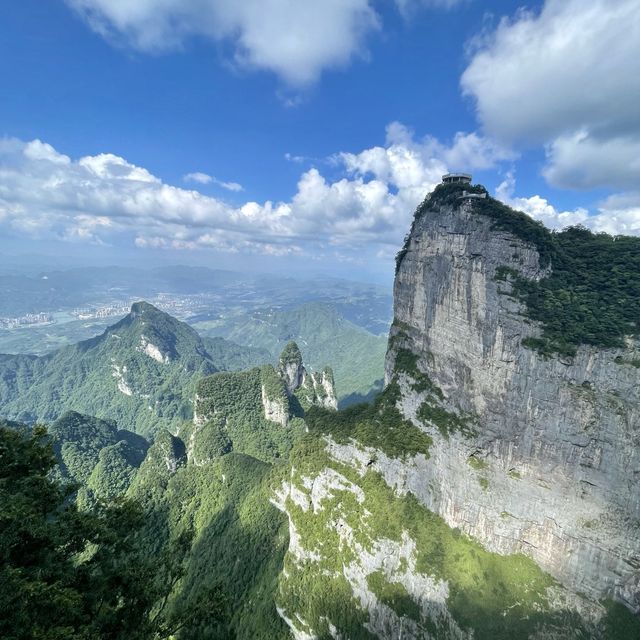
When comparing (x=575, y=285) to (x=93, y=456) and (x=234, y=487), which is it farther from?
(x=93, y=456)

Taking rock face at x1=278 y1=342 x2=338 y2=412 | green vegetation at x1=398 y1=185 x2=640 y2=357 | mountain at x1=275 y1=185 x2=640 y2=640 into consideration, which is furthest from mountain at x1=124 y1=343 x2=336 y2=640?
green vegetation at x1=398 y1=185 x2=640 y2=357

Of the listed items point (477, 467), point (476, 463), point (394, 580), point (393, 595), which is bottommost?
point (393, 595)

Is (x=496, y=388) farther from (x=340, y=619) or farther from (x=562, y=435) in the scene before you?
(x=340, y=619)

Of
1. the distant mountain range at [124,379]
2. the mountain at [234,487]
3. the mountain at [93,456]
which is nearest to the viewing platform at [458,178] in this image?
the mountain at [234,487]

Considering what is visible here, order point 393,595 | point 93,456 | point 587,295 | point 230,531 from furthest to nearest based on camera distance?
point 93,456
point 230,531
point 393,595
point 587,295

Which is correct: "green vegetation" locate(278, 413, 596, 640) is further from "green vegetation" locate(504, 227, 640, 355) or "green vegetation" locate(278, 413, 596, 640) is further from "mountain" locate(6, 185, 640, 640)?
"green vegetation" locate(504, 227, 640, 355)

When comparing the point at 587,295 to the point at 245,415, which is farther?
the point at 245,415

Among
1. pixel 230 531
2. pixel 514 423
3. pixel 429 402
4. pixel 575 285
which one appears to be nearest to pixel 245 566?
pixel 230 531

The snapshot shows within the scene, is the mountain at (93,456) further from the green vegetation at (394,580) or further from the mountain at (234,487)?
the green vegetation at (394,580)
